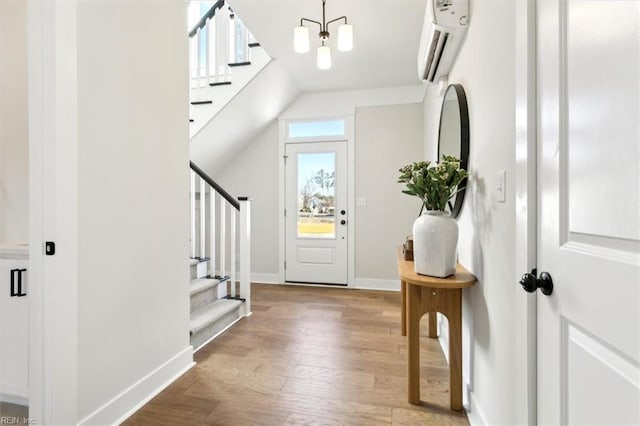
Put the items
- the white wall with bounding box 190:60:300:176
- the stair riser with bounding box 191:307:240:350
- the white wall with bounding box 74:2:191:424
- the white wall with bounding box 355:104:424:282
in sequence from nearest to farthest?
the white wall with bounding box 74:2:191:424 → the stair riser with bounding box 191:307:240:350 → the white wall with bounding box 190:60:300:176 → the white wall with bounding box 355:104:424:282

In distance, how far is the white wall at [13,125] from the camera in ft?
6.70

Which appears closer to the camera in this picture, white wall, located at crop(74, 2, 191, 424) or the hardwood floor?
white wall, located at crop(74, 2, 191, 424)

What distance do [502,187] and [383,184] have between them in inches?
110

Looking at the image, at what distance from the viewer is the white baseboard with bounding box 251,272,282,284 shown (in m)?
4.28

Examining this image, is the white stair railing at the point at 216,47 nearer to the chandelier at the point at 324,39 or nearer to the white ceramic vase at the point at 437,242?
the chandelier at the point at 324,39

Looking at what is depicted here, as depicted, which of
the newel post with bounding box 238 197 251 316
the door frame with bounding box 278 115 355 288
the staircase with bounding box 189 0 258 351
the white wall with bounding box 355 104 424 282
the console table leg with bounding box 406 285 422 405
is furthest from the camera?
the door frame with bounding box 278 115 355 288

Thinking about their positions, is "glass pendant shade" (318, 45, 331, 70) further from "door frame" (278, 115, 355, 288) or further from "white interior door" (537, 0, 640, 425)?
"white interior door" (537, 0, 640, 425)

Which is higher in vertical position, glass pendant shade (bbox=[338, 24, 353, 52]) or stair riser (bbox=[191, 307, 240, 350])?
glass pendant shade (bbox=[338, 24, 353, 52])

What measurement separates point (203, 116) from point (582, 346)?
137 inches

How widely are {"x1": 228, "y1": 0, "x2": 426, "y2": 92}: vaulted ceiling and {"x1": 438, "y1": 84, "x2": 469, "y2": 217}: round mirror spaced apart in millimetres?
964

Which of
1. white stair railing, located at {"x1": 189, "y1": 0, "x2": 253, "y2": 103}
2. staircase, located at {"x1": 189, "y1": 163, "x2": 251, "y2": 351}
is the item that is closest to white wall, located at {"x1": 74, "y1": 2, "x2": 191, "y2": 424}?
staircase, located at {"x1": 189, "y1": 163, "x2": 251, "y2": 351}

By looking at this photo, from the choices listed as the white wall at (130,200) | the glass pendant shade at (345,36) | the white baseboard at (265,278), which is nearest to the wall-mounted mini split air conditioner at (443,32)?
the glass pendant shade at (345,36)

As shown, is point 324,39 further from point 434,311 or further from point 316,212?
point 316,212

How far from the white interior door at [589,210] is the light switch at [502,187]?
245 mm
